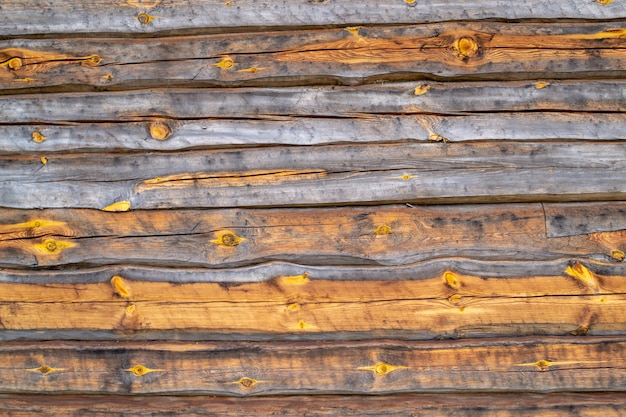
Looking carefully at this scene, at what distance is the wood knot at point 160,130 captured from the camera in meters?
Result: 2.06

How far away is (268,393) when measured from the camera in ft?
6.78

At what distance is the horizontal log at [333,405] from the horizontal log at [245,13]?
1.47 metres

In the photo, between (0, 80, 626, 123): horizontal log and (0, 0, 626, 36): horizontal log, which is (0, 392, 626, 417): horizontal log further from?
(0, 0, 626, 36): horizontal log

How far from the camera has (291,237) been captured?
2.06 m

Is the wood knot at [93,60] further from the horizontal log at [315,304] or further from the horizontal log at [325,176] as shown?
the horizontal log at [315,304]

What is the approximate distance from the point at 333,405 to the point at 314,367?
0.16 metres

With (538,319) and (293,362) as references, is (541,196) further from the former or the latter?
(293,362)

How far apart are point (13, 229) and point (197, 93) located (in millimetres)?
899

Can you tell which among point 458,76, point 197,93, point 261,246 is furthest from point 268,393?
point 458,76

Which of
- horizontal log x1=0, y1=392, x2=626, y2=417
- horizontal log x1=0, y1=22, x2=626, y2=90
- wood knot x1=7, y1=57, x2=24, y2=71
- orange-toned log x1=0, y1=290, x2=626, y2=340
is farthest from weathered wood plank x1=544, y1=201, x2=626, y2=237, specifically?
wood knot x1=7, y1=57, x2=24, y2=71

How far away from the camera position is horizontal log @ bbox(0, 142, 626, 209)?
203 centimetres

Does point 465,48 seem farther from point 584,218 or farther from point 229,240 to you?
point 229,240

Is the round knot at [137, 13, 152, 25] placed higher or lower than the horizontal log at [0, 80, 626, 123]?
higher

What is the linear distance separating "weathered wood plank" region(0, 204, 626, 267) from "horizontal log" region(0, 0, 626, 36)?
0.75m
